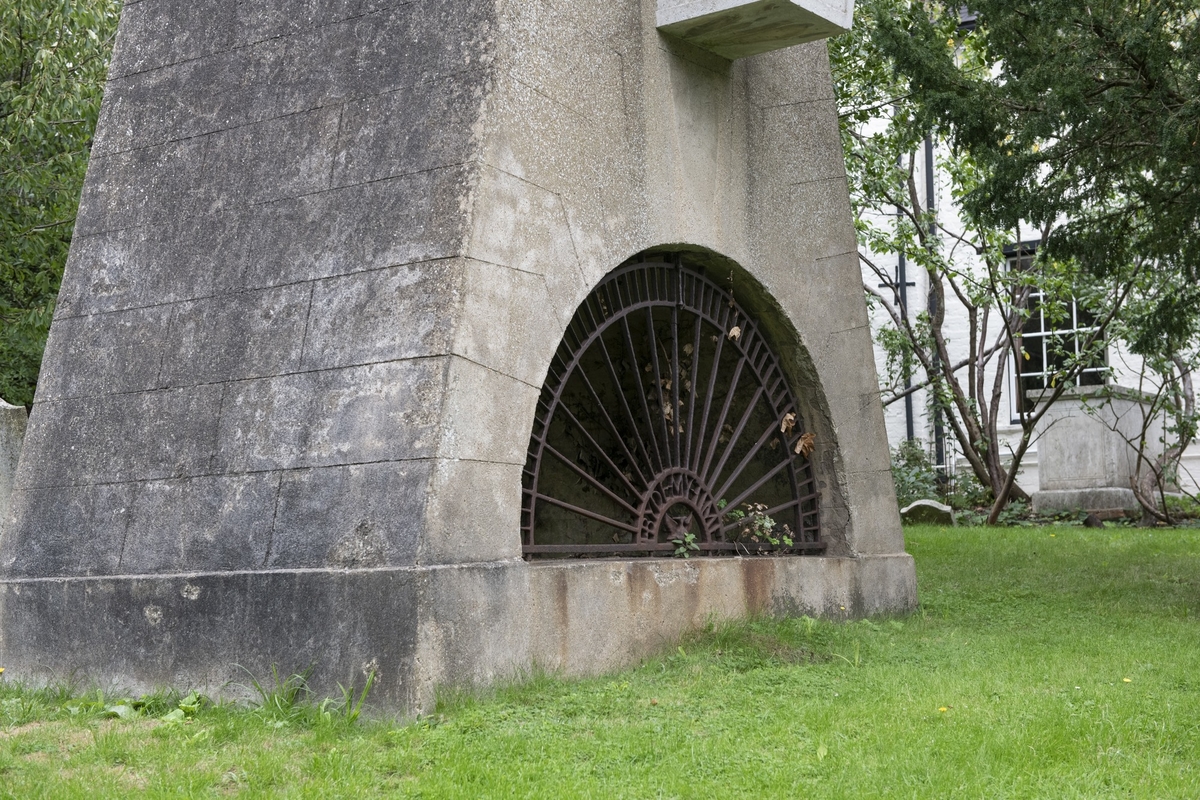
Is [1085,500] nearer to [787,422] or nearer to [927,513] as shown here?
[927,513]

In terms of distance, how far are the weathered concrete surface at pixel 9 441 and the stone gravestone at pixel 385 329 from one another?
1.26m

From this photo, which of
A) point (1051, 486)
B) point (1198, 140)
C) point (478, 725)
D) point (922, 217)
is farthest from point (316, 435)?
point (1051, 486)

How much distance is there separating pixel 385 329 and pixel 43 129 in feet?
24.3

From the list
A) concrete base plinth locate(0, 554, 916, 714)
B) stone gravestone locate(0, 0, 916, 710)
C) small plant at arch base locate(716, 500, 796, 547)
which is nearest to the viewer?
concrete base plinth locate(0, 554, 916, 714)

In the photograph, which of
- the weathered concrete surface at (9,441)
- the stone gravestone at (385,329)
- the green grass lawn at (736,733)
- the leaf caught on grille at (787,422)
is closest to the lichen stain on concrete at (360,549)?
the stone gravestone at (385,329)

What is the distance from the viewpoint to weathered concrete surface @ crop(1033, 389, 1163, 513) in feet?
47.2

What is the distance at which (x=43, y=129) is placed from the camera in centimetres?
1141

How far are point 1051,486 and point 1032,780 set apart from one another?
37.3 feet

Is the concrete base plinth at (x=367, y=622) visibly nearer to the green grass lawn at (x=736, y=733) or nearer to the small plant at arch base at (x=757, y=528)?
the green grass lawn at (x=736, y=733)

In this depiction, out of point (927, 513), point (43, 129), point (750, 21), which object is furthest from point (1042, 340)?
point (43, 129)

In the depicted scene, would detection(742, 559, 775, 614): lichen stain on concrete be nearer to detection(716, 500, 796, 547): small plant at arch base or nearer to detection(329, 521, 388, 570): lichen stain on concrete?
detection(716, 500, 796, 547): small plant at arch base

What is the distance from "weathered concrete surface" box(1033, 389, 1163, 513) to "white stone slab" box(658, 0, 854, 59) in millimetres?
8459

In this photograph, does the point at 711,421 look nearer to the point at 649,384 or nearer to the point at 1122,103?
the point at 649,384

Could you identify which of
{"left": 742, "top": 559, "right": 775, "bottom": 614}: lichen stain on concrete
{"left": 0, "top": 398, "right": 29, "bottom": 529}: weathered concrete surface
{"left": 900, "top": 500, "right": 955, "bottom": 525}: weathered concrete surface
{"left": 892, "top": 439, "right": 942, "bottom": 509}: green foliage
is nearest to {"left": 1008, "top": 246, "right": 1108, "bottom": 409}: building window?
{"left": 892, "top": 439, "right": 942, "bottom": 509}: green foliage
